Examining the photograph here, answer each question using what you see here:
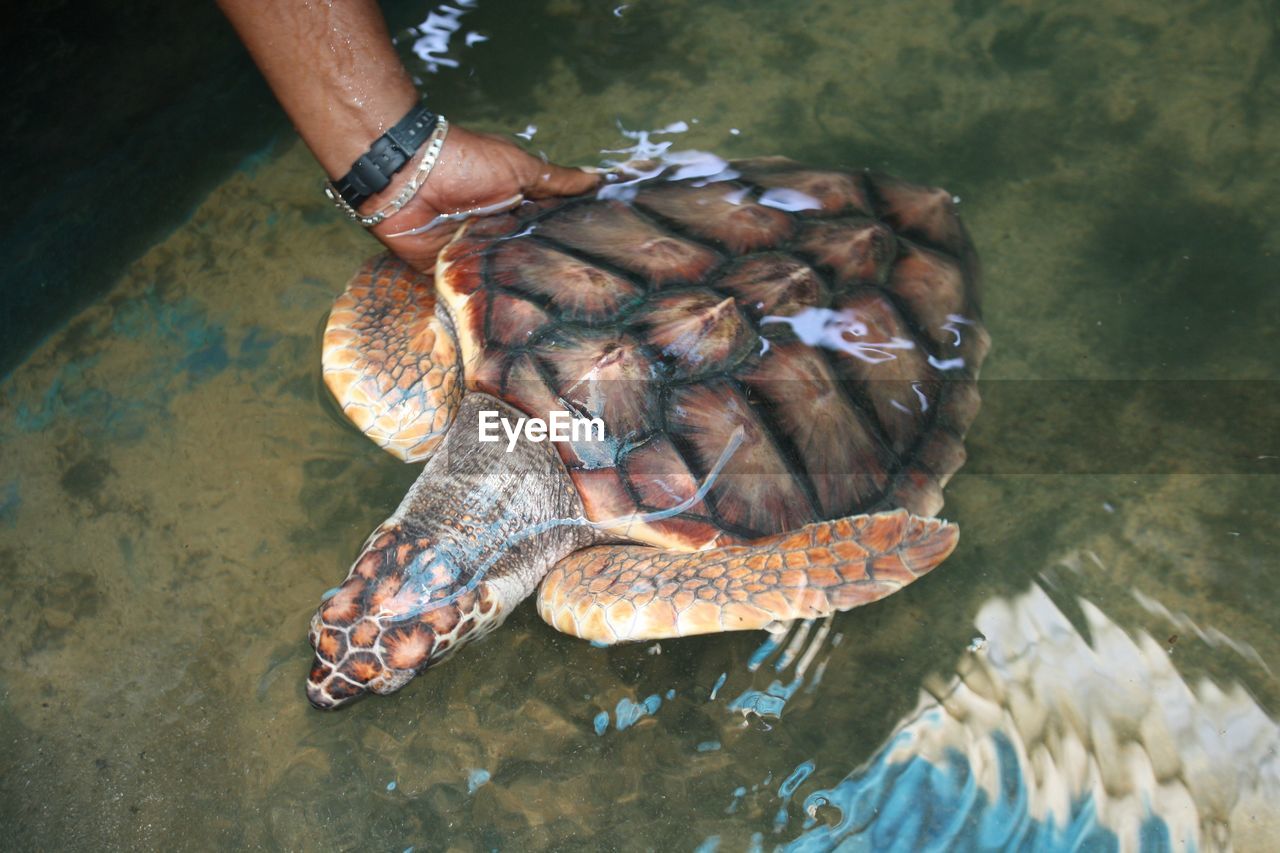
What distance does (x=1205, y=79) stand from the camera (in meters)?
3.20

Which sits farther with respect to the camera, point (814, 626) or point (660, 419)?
point (814, 626)

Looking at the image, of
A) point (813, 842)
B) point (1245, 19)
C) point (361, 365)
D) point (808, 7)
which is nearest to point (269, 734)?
point (361, 365)

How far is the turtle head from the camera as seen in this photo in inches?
80.3

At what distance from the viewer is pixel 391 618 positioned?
2.05 meters

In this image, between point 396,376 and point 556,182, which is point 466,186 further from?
point 396,376

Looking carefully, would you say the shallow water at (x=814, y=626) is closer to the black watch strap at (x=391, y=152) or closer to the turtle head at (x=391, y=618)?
the turtle head at (x=391, y=618)

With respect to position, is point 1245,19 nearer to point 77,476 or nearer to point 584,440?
point 584,440

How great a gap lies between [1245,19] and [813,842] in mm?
3216

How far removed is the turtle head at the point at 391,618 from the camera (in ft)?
6.69

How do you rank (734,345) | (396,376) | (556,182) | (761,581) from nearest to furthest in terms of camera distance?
1. (761,581)
2. (734,345)
3. (396,376)
4. (556,182)

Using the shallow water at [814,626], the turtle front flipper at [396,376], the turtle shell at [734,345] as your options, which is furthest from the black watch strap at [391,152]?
the shallow water at [814,626]

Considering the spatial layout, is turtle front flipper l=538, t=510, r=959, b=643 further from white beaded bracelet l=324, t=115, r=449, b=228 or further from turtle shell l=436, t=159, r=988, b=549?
white beaded bracelet l=324, t=115, r=449, b=228

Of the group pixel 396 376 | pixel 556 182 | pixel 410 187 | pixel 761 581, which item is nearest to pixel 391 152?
pixel 410 187

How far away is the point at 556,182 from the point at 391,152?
1.52ft
